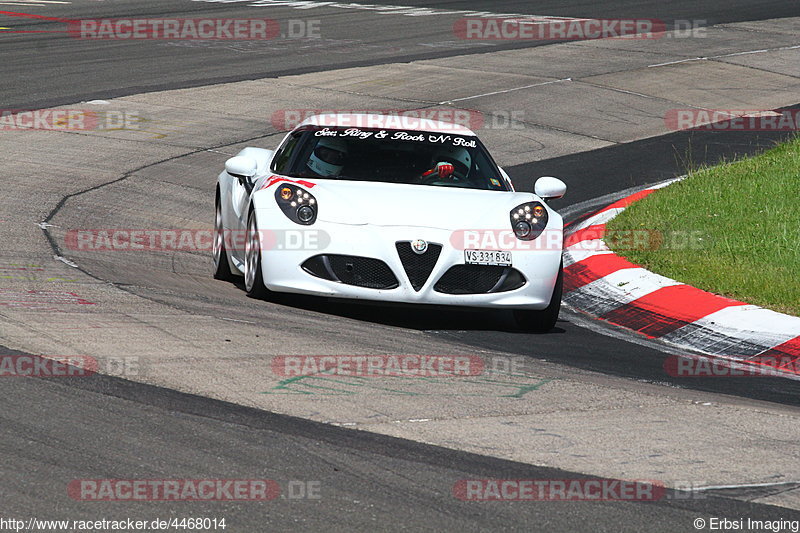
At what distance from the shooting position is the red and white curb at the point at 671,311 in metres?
7.66

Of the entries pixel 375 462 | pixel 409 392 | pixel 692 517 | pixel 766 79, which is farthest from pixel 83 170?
pixel 766 79

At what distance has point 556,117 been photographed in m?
17.6

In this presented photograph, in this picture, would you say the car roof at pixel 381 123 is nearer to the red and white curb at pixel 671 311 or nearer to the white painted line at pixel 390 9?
the red and white curb at pixel 671 311

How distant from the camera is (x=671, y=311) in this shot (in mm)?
8453

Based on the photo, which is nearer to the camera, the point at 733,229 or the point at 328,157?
the point at 328,157

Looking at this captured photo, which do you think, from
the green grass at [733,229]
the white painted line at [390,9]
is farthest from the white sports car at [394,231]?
the white painted line at [390,9]

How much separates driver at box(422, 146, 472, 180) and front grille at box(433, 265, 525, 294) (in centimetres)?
117

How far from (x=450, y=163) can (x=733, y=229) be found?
9.36 ft

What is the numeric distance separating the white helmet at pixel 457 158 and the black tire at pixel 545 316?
1193mm

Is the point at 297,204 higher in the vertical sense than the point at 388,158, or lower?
lower

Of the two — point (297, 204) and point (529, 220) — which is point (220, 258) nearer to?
point (297, 204)

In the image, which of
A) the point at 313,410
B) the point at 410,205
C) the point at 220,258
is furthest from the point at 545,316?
the point at 313,410

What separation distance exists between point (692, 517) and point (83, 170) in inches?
371

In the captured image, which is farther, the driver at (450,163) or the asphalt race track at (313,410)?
the driver at (450,163)
